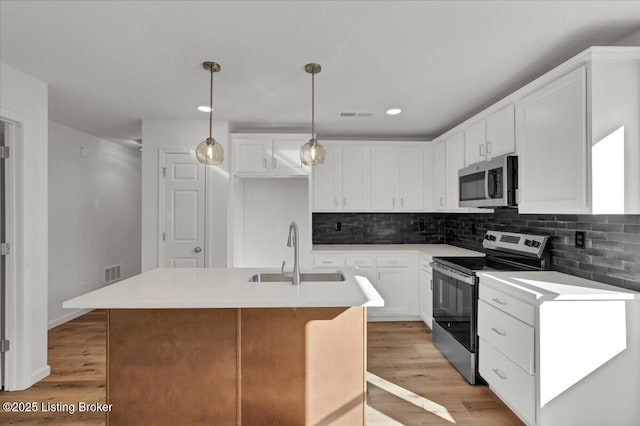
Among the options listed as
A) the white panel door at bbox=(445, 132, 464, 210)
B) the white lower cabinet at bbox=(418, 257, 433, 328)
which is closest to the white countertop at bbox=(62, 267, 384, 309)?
the white lower cabinet at bbox=(418, 257, 433, 328)

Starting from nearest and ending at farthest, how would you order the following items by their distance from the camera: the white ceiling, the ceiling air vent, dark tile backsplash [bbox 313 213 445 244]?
1. the white ceiling
2. the ceiling air vent
3. dark tile backsplash [bbox 313 213 445 244]

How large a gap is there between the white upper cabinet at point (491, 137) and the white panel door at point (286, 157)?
1.79 m

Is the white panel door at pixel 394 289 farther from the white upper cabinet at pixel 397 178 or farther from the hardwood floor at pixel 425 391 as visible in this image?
the white upper cabinet at pixel 397 178

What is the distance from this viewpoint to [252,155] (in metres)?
4.01

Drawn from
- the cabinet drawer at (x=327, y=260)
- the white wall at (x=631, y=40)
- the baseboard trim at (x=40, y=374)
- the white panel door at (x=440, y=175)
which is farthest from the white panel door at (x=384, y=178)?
the baseboard trim at (x=40, y=374)

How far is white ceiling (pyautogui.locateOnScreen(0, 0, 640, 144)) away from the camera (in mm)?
1796

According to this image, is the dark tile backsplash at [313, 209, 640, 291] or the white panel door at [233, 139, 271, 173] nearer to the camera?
the dark tile backsplash at [313, 209, 640, 291]

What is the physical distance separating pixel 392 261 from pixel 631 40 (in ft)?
9.07

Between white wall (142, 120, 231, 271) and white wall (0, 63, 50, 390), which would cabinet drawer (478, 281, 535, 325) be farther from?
white wall (0, 63, 50, 390)

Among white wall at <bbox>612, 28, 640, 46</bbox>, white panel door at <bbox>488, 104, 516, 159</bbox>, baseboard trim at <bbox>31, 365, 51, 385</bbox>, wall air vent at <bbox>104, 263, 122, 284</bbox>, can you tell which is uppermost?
white wall at <bbox>612, 28, 640, 46</bbox>

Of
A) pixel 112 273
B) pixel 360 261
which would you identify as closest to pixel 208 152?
pixel 360 261

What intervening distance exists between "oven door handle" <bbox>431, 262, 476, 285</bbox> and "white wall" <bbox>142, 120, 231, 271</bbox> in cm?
223

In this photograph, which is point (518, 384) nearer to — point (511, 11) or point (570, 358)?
point (570, 358)

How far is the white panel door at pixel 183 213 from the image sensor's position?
3.81 meters
